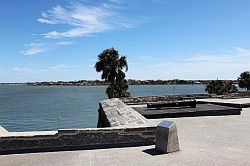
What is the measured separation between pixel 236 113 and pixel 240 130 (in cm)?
474

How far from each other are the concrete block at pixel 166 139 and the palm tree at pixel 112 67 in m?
24.0

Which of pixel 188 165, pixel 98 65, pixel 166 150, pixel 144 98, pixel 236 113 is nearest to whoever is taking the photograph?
pixel 188 165

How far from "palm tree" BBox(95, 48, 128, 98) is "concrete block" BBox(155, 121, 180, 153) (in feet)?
78.8

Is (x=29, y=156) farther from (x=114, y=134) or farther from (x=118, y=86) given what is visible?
(x=118, y=86)

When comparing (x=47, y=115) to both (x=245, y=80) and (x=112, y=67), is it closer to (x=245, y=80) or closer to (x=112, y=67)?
(x=112, y=67)

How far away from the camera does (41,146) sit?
25.2 feet

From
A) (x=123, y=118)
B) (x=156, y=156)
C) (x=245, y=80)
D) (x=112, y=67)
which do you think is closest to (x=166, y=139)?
Answer: (x=156, y=156)

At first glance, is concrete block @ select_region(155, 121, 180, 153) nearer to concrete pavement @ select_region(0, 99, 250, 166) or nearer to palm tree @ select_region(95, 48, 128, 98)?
concrete pavement @ select_region(0, 99, 250, 166)

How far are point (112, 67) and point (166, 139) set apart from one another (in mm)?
24776

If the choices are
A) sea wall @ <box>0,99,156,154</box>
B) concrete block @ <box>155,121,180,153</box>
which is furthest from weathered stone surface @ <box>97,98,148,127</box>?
concrete block @ <box>155,121,180,153</box>

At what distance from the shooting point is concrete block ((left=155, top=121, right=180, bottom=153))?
23.8ft

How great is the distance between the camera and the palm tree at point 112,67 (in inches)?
1247

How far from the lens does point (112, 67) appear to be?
31.8m

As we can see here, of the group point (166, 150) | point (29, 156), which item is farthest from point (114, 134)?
point (29, 156)
